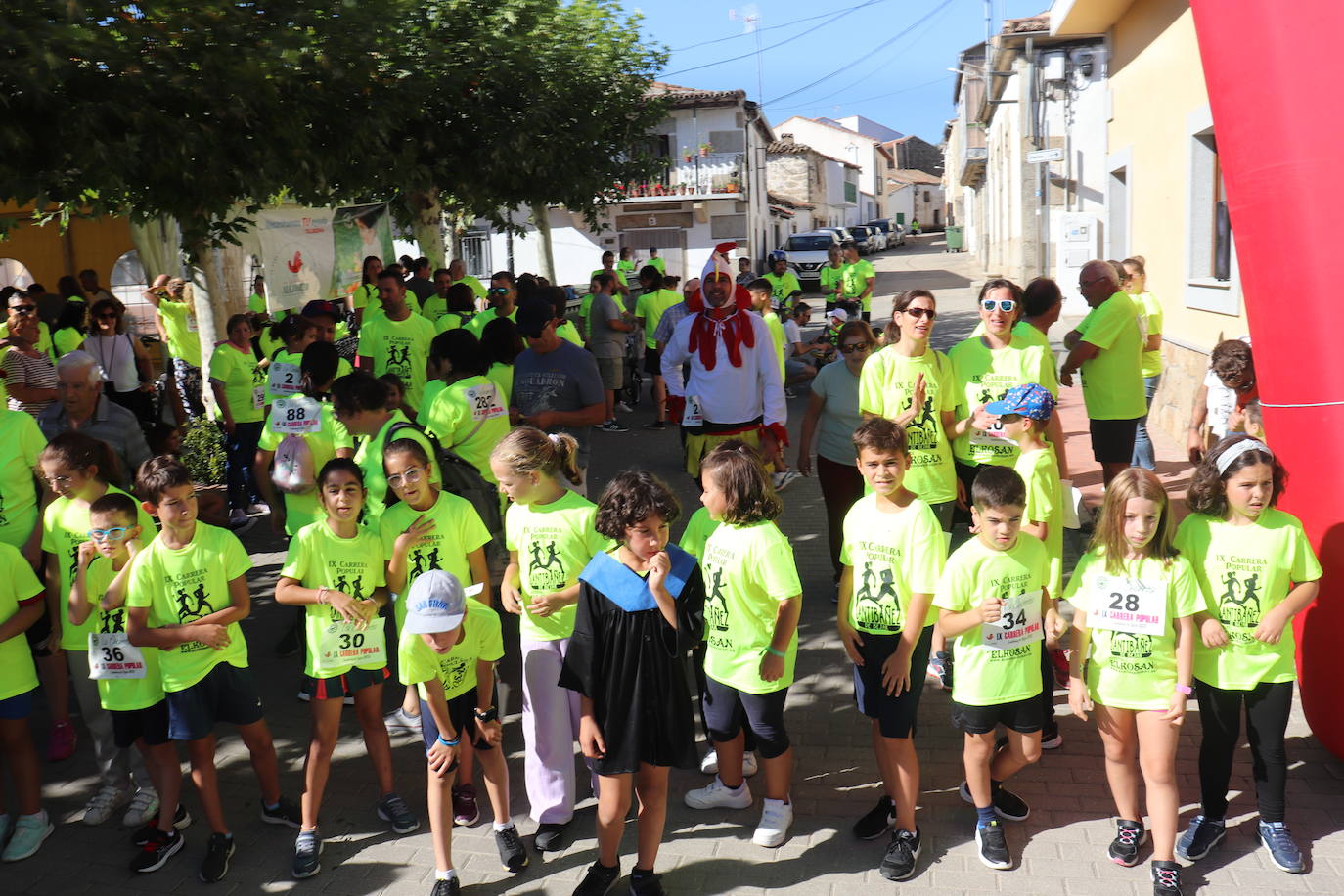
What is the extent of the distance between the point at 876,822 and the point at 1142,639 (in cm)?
115

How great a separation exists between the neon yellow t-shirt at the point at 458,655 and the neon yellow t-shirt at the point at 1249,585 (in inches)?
95.4

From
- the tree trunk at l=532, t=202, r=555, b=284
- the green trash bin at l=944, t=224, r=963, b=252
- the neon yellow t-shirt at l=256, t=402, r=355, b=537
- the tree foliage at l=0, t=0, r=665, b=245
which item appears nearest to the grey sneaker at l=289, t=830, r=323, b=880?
the neon yellow t-shirt at l=256, t=402, r=355, b=537

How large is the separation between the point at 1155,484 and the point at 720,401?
2967mm

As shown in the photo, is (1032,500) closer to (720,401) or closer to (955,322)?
(720,401)

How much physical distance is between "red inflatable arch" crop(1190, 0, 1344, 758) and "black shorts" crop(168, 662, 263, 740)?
4.04 metres

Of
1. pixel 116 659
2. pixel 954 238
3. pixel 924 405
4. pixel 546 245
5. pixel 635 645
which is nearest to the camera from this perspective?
pixel 635 645

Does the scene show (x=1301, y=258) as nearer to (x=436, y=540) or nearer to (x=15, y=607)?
(x=436, y=540)

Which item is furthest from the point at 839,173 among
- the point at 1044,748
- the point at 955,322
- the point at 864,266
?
the point at 1044,748

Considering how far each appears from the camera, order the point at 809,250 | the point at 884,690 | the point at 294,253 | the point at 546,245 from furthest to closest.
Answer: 1. the point at 809,250
2. the point at 546,245
3. the point at 294,253
4. the point at 884,690

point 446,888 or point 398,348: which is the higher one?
point 398,348

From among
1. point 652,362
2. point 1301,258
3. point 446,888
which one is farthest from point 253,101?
point 652,362

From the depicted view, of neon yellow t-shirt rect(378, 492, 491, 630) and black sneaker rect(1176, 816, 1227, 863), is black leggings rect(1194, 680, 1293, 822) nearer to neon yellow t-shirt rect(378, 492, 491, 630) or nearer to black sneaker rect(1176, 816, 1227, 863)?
black sneaker rect(1176, 816, 1227, 863)

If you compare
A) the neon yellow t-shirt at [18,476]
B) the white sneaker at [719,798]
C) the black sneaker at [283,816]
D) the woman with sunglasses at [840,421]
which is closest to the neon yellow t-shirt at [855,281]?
the woman with sunglasses at [840,421]

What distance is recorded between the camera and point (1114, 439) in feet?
22.6
